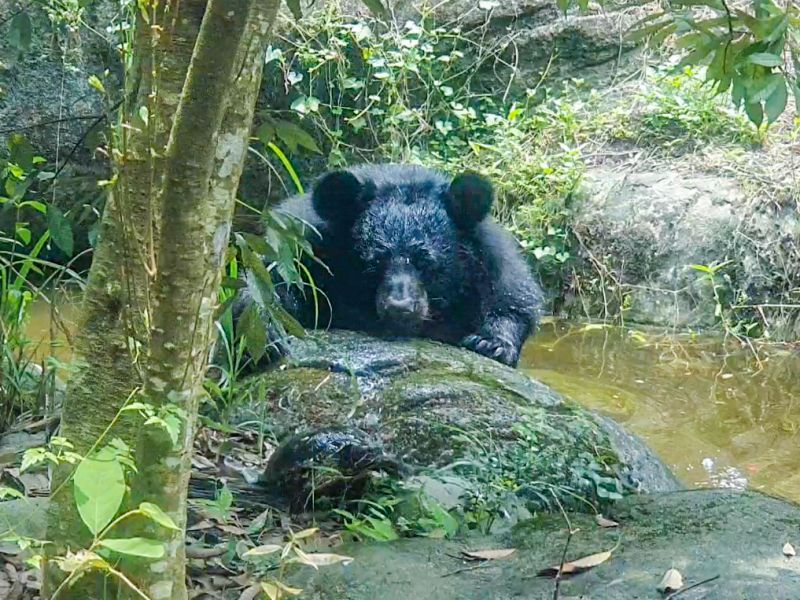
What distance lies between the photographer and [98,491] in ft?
5.29

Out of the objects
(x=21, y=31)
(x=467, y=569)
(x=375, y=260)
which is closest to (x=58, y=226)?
(x=21, y=31)

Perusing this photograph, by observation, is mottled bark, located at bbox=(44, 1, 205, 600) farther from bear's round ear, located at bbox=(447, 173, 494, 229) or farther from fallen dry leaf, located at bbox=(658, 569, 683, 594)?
bear's round ear, located at bbox=(447, 173, 494, 229)

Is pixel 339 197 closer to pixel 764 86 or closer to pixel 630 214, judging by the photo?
pixel 630 214

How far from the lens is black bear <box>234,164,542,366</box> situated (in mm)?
5477

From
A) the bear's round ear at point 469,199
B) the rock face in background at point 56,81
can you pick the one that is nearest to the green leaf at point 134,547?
the bear's round ear at point 469,199

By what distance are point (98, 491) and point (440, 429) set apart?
6.77 ft

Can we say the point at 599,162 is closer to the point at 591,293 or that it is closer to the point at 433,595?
the point at 591,293

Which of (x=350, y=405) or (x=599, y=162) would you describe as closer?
(x=350, y=405)

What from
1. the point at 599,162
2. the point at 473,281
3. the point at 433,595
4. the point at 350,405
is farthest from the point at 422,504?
the point at 599,162

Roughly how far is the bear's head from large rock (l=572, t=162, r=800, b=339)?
8.28 ft

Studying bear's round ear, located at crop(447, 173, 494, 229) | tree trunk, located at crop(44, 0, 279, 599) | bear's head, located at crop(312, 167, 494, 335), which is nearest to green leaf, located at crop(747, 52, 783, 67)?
tree trunk, located at crop(44, 0, 279, 599)

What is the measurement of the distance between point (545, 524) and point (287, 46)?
6673 millimetres

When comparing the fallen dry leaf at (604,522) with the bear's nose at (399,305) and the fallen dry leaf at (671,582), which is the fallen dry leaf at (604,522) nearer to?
the fallen dry leaf at (671,582)

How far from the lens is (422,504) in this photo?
3.05 metres
